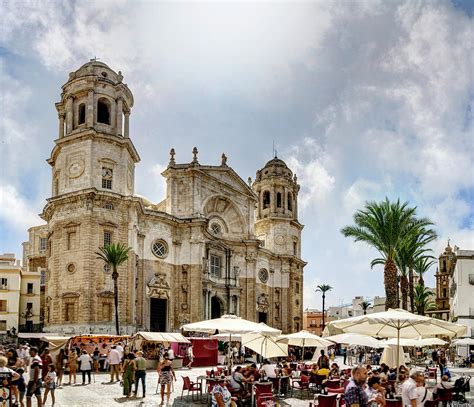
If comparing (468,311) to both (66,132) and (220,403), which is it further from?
(220,403)

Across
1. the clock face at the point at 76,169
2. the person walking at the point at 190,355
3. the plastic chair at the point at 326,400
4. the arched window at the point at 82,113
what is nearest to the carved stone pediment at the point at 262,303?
the clock face at the point at 76,169

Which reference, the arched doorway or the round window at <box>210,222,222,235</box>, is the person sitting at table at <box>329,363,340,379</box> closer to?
the arched doorway

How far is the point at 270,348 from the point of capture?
22438mm

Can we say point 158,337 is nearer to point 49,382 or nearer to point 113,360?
point 113,360

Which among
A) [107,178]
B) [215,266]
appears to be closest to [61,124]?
[107,178]

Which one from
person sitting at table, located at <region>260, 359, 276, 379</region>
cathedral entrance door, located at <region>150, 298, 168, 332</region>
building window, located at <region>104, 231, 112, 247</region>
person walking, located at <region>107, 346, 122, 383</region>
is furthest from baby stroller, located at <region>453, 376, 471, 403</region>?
cathedral entrance door, located at <region>150, 298, 168, 332</region>

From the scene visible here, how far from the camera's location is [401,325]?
17375 mm

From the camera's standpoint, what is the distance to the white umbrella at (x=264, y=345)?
72.2 ft

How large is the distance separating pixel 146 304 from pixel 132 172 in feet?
34.7

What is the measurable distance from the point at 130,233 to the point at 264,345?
2379cm

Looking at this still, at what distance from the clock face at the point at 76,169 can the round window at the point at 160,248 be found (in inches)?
351

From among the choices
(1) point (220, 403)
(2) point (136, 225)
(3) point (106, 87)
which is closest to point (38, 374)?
(1) point (220, 403)

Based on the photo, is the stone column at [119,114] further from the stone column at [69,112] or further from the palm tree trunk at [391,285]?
the palm tree trunk at [391,285]

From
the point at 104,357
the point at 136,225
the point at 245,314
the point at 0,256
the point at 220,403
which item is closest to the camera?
the point at 220,403
